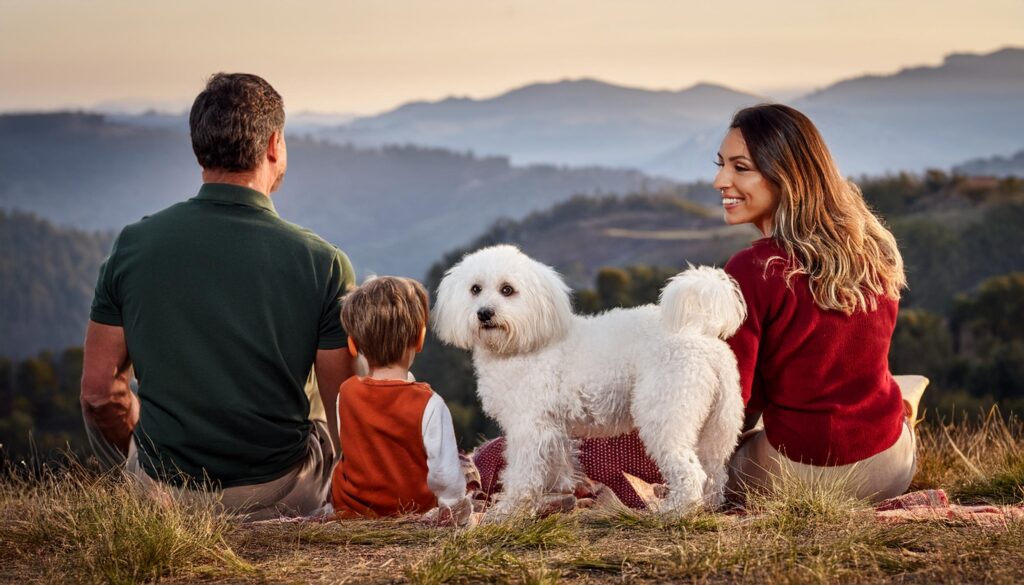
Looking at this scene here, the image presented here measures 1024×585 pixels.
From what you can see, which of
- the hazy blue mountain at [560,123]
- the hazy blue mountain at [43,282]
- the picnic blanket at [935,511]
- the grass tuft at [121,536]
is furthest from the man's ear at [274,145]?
the hazy blue mountain at [560,123]

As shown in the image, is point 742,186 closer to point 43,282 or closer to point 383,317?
point 383,317

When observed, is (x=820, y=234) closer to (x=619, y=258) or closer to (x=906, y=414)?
(x=906, y=414)

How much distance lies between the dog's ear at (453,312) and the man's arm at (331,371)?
41cm

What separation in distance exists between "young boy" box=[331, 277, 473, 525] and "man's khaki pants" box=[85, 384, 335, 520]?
0.29 metres

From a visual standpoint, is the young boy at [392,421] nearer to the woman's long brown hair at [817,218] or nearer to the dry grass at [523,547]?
the dry grass at [523,547]

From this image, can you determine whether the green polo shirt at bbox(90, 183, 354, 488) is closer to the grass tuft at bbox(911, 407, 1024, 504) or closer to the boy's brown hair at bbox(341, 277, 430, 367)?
the boy's brown hair at bbox(341, 277, 430, 367)

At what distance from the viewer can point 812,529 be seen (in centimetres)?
382

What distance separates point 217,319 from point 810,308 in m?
2.41

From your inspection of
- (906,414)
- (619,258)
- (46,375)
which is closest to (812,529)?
(906,414)

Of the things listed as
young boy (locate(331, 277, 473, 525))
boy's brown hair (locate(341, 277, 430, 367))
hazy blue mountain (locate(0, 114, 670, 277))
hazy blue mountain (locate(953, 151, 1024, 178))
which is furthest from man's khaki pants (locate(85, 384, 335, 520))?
hazy blue mountain (locate(0, 114, 670, 277))

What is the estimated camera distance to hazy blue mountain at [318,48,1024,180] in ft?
243

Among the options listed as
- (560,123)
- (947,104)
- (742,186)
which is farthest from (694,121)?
(742,186)

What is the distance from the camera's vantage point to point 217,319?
4.20 metres

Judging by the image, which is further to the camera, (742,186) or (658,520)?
(742,186)
